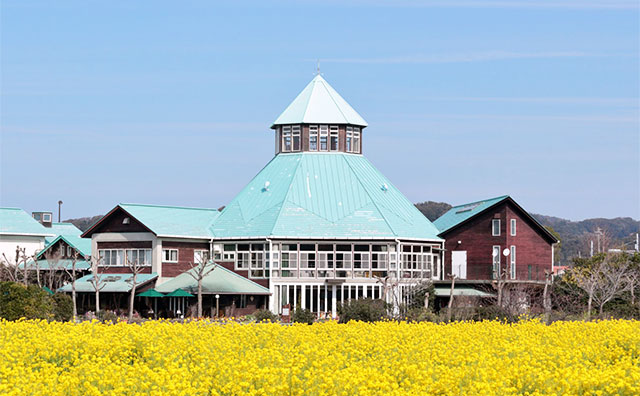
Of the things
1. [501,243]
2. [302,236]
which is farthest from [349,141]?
[501,243]

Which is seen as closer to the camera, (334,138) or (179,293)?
(179,293)

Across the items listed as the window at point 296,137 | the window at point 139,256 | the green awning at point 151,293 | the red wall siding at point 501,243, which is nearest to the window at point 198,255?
the window at point 139,256

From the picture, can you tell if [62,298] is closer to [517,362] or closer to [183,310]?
[183,310]

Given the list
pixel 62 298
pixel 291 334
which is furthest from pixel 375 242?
pixel 291 334

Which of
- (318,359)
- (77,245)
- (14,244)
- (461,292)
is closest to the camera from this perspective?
(318,359)

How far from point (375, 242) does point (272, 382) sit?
1661 inches

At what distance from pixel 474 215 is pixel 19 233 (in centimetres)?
3642

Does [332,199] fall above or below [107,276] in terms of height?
above

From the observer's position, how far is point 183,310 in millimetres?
57906

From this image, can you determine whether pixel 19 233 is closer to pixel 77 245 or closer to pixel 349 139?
pixel 77 245

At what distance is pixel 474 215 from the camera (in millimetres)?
62875

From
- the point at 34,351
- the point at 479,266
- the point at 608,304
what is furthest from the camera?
the point at 479,266

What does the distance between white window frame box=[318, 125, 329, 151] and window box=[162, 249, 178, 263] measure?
12768 mm

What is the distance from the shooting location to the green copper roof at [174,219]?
195 feet
